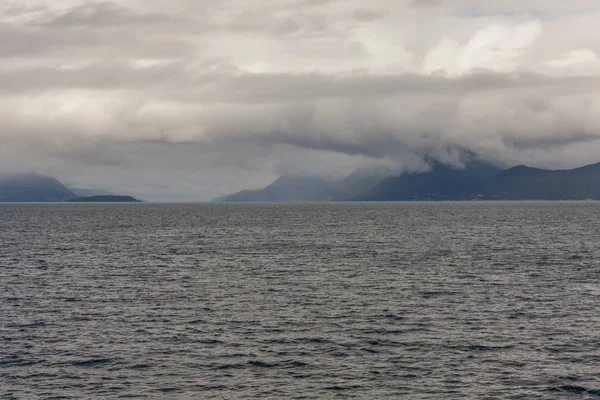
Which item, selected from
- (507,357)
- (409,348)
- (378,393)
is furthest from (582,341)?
(378,393)

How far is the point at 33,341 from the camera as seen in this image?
54.0m

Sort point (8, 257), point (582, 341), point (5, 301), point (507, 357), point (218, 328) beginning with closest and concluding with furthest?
1. point (507, 357)
2. point (582, 341)
3. point (218, 328)
4. point (5, 301)
5. point (8, 257)

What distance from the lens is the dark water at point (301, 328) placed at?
142 ft

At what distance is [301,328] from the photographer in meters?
58.7

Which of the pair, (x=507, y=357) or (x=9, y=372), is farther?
(x=507, y=357)

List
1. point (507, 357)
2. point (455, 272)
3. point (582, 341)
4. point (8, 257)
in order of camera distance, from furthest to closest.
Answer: point (8, 257) < point (455, 272) < point (582, 341) < point (507, 357)

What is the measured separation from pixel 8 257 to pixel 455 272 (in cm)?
8450

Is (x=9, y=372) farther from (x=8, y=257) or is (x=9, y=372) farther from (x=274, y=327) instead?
(x=8, y=257)

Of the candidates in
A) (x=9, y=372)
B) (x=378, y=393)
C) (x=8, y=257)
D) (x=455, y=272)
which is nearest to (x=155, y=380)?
(x=9, y=372)

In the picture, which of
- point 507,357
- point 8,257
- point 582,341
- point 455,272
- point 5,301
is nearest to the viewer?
point 507,357

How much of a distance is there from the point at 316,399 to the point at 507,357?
58.3 ft

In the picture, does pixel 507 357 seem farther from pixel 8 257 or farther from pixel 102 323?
pixel 8 257

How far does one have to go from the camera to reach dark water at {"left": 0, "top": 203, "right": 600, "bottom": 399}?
43.2 m

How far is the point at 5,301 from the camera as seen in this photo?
71.4 m
